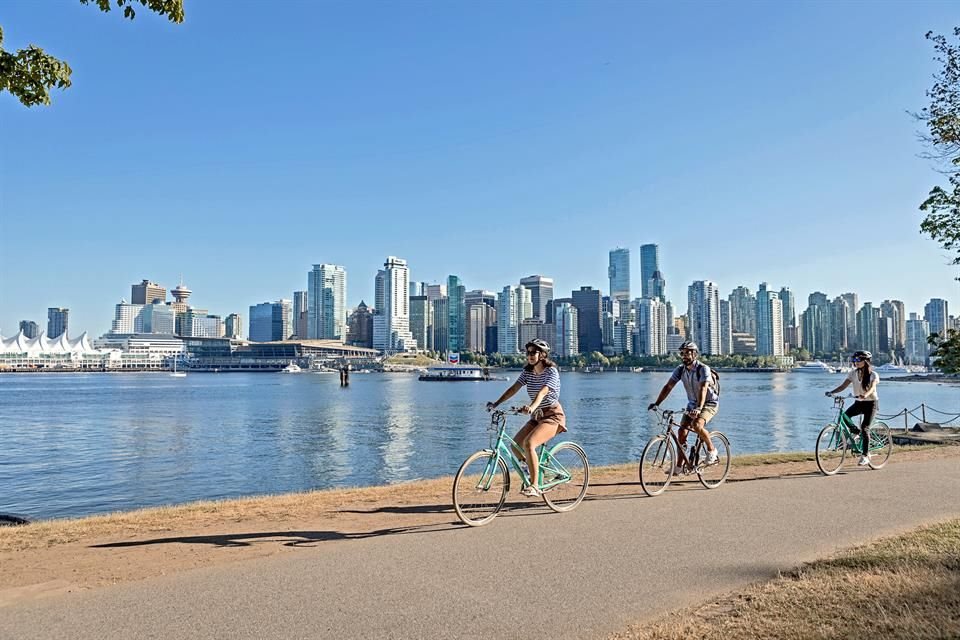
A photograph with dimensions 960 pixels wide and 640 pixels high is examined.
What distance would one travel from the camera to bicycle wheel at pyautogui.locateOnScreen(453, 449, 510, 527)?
796 centimetres

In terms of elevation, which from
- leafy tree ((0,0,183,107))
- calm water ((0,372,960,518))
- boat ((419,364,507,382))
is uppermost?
leafy tree ((0,0,183,107))

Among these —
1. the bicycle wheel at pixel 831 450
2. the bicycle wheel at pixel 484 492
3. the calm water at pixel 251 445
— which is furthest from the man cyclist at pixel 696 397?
the calm water at pixel 251 445

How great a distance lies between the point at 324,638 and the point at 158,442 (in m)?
34.8

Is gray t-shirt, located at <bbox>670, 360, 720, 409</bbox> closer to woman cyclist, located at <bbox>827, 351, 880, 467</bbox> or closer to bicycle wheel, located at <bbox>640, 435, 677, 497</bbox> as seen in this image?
bicycle wheel, located at <bbox>640, 435, 677, 497</bbox>

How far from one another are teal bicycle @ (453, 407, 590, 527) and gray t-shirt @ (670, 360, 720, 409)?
2.13 m

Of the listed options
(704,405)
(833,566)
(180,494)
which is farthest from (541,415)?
(180,494)

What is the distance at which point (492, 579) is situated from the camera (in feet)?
19.2

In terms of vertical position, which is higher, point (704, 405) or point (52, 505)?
point (704, 405)

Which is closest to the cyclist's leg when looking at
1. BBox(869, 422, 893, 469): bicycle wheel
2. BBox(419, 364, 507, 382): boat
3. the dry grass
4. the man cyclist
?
the man cyclist

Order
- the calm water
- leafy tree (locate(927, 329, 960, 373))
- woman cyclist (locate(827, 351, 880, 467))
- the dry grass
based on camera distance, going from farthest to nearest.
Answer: the calm water → leafy tree (locate(927, 329, 960, 373)) → woman cyclist (locate(827, 351, 880, 467)) → the dry grass

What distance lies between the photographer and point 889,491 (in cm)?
987

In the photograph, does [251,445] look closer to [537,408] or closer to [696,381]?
[696,381]

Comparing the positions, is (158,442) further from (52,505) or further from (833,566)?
(833,566)

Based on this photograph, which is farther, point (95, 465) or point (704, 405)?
point (95, 465)
